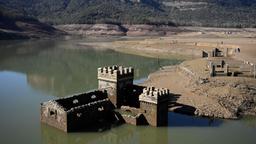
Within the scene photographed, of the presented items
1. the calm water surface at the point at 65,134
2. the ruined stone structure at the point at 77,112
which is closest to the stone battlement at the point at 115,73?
the ruined stone structure at the point at 77,112

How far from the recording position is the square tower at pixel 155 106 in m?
24.6

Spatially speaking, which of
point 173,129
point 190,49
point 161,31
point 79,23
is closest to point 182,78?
point 173,129

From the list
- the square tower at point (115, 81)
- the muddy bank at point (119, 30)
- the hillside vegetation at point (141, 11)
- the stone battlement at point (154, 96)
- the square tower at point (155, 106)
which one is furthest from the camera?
the hillside vegetation at point (141, 11)

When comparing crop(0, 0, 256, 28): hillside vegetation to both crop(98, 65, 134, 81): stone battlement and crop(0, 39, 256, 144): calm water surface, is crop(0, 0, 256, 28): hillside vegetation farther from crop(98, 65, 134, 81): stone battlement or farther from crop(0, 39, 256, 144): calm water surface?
crop(98, 65, 134, 81): stone battlement

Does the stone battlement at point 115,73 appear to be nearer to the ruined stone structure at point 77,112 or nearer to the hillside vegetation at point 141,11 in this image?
the ruined stone structure at point 77,112

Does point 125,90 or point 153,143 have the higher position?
point 125,90

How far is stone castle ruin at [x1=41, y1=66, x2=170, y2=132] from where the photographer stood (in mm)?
24000

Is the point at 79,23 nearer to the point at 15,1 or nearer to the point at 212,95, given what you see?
the point at 15,1

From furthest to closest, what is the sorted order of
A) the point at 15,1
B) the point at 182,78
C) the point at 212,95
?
the point at 15,1
the point at 182,78
the point at 212,95

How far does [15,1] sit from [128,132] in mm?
166303

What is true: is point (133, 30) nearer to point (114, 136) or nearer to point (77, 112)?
point (77, 112)

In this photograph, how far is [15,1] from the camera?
18050 cm

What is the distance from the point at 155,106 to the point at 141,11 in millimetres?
140493

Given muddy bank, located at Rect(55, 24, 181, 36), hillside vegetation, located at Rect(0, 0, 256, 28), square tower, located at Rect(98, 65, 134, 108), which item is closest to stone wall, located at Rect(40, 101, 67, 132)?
square tower, located at Rect(98, 65, 134, 108)
